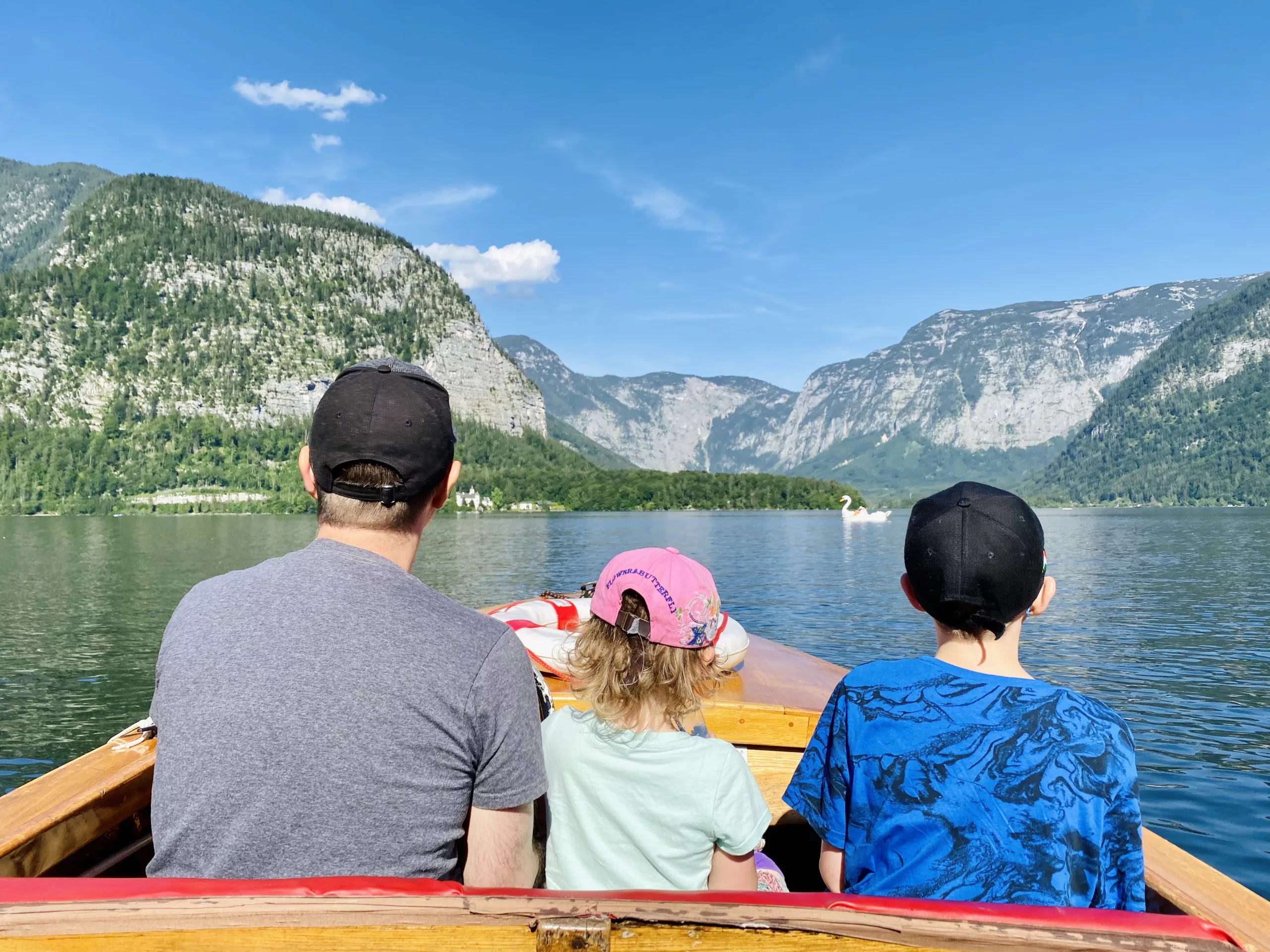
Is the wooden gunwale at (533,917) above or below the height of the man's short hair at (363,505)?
below

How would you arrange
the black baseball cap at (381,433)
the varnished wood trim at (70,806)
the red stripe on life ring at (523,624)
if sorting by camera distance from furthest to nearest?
1. the red stripe on life ring at (523,624)
2. the varnished wood trim at (70,806)
3. the black baseball cap at (381,433)

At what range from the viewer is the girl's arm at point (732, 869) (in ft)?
9.43

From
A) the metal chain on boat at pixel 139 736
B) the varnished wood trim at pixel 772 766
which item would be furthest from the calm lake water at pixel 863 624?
the varnished wood trim at pixel 772 766

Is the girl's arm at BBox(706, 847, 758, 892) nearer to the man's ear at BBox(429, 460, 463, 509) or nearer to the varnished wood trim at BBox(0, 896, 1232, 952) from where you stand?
the varnished wood trim at BBox(0, 896, 1232, 952)

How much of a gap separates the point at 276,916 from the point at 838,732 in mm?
1591

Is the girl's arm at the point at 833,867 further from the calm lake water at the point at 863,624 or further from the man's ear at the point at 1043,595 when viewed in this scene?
the calm lake water at the point at 863,624

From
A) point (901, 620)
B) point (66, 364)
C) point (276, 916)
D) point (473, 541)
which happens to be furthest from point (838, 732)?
point (66, 364)

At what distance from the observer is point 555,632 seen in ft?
21.2

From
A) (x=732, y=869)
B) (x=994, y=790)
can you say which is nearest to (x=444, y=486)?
(x=732, y=869)

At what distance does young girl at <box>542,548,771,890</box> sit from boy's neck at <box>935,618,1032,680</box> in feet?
2.45

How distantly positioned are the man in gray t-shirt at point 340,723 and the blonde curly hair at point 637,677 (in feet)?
1.81

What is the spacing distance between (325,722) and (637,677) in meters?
1.10

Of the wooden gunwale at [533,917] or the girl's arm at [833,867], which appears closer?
the wooden gunwale at [533,917]

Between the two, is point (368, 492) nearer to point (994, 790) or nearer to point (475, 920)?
point (475, 920)
